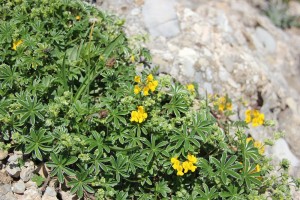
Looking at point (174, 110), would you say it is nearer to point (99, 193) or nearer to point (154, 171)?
point (154, 171)

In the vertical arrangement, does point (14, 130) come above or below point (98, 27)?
below

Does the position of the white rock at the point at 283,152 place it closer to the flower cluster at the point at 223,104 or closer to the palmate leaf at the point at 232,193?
the flower cluster at the point at 223,104

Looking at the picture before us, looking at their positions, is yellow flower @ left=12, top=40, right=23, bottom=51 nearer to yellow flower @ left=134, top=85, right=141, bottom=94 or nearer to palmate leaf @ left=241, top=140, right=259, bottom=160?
yellow flower @ left=134, top=85, right=141, bottom=94

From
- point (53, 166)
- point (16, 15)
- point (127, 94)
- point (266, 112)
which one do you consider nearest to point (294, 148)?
point (266, 112)

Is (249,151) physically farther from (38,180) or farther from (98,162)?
(38,180)

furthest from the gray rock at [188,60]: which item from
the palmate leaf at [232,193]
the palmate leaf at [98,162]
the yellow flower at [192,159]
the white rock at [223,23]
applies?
the palmate leaf at [98,162]

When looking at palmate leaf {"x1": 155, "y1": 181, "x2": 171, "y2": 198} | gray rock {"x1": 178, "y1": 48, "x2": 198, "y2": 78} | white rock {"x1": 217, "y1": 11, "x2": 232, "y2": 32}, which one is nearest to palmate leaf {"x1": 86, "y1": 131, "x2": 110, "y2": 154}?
palmate leaf {"x1": 155, "y1": 181, "x2": 171, "y2": 198}
